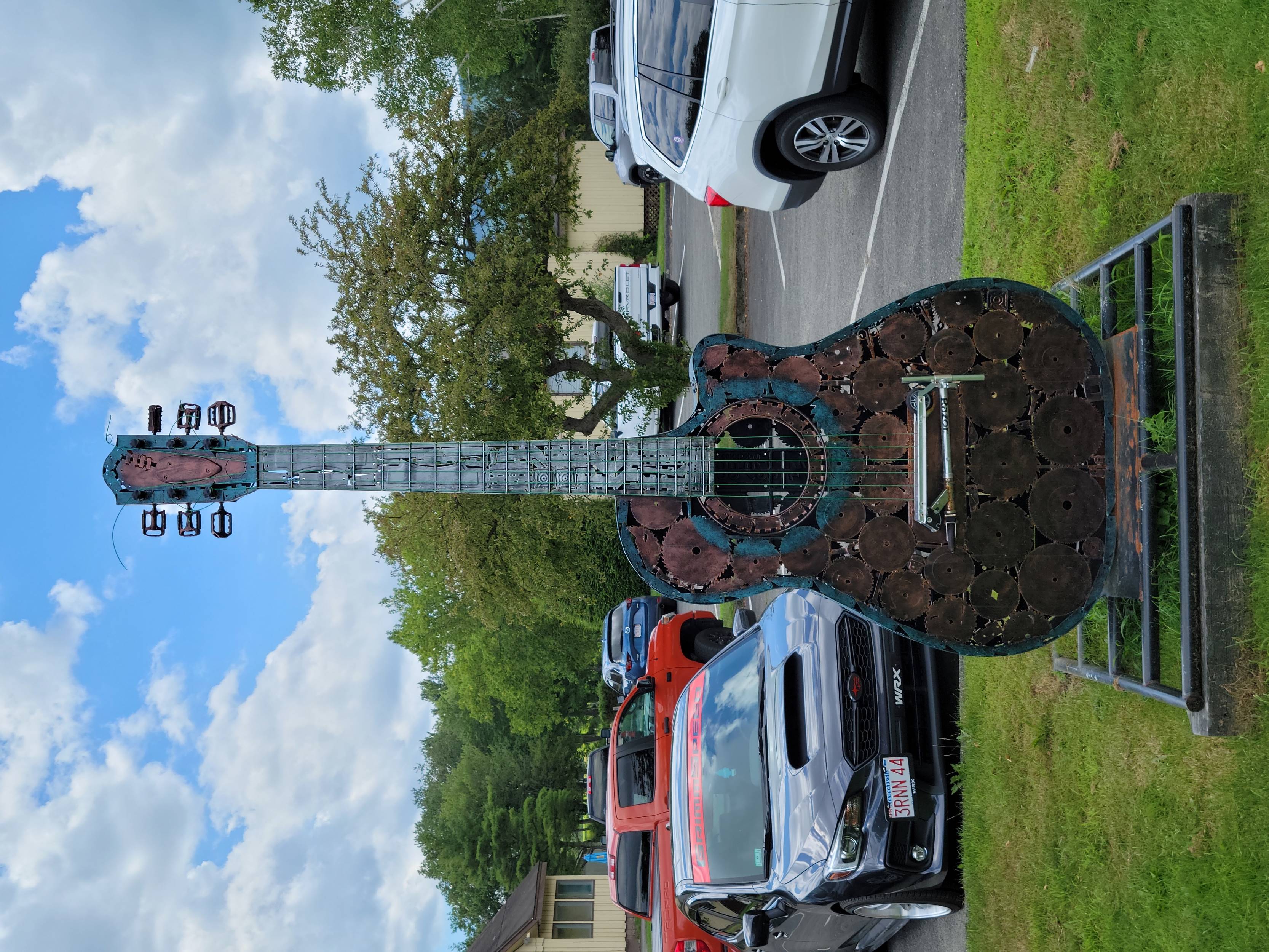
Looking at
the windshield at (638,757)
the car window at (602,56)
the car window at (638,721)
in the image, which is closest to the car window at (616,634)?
the car window at (638,721)

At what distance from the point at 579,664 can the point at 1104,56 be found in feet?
79.3

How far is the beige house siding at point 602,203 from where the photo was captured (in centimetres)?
2581

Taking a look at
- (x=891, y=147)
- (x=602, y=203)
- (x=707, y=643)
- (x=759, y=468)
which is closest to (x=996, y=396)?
(x=759, y=468)

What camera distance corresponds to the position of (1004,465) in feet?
15.8

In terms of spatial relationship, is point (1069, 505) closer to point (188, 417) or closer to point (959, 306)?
point (959, 306)

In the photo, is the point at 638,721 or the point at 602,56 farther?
the point at 602,56

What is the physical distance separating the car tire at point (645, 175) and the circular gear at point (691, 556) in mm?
12511

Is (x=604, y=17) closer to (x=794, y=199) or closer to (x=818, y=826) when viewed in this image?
(x=794, y=199)

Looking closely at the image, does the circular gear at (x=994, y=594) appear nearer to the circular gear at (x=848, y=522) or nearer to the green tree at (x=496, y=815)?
the circular gear at (x=848, y=522)

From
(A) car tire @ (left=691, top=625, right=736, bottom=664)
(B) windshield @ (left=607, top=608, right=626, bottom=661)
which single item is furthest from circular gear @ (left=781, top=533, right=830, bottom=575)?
(B) windshield @ (left=607, top=608, right=626, bottom=661)

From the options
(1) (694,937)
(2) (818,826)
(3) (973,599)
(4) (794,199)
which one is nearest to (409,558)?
(1) (694,937)

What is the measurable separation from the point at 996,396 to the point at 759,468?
139 cm

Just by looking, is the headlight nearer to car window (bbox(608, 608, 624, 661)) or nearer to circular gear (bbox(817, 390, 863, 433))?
circular gear (bbox(817, 390, 863, 433))

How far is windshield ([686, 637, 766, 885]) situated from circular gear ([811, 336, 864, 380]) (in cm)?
329
